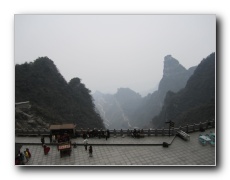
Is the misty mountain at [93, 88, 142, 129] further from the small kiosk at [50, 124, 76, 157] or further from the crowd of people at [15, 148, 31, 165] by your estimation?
the crowd of people at [15, 148, 31, 165]

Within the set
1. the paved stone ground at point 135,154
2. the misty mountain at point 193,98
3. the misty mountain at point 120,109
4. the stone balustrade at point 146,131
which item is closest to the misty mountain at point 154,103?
the misty mountain at point 120,109

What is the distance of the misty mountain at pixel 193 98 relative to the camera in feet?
165

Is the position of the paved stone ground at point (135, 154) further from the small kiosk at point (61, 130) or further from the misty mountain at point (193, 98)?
the misty mountain at point (193, 98)

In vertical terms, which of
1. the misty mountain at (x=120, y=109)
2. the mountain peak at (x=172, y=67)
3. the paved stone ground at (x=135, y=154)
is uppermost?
the mountain peak at (x=172, y=67)

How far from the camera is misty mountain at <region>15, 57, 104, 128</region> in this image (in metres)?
35.2

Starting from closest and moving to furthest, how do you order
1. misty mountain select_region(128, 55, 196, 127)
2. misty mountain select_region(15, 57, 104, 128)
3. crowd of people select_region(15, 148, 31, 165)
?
crowd of people select_region(15, 148, 31, 165), misty mountain select_region(15, 57, 104, 128), misty mountain select_region(128, 55, 196, 127)

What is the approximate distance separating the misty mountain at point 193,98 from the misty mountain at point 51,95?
2059cm

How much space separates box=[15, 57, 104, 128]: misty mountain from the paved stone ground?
15458mm

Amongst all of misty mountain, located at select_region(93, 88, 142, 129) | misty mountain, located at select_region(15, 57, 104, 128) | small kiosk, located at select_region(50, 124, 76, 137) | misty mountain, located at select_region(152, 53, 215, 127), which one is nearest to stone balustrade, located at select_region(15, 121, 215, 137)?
small kiosk, located at select_region(50, 124, 76, 137)

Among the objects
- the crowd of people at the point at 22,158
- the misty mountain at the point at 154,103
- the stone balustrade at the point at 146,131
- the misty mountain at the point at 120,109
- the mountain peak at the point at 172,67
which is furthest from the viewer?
the misty mountain at the point at 120,109

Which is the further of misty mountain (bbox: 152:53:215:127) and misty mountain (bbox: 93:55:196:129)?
misty mountain (bbox: 93:55:196:129)

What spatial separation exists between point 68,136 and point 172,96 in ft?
205

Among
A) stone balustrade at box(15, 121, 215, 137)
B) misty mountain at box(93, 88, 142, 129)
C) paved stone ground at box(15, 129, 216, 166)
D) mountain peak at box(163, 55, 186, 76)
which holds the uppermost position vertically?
mountain peak at box(163, 55, 186, 76)
